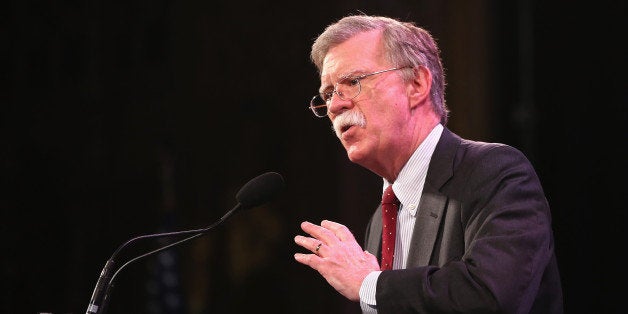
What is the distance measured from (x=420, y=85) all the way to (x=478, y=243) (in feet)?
2.41

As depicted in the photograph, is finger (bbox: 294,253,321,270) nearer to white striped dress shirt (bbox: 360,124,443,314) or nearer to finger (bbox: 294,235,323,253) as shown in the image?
finger (bbox: 294,235,323,253)

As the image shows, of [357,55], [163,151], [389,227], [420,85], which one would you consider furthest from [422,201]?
[163,151]

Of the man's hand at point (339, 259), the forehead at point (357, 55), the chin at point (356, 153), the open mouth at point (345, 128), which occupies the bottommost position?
the man's hand at point (339, 259)

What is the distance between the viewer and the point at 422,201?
6.98 feet

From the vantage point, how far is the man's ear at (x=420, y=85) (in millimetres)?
2371

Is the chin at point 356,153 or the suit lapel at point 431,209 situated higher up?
the chin at point 356,153

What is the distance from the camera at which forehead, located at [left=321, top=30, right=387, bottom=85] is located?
235 cm

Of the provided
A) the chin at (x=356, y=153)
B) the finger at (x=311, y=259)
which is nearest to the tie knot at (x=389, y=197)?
the chin at (x=356, y=153)

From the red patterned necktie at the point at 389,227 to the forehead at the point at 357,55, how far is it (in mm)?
407

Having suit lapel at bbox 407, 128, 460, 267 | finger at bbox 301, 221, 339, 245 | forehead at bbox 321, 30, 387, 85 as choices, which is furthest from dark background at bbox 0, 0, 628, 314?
finger at bbox 301, 221, 339, 245

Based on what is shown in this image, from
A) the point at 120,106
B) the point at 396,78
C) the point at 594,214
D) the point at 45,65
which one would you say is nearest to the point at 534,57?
the point at 594,214

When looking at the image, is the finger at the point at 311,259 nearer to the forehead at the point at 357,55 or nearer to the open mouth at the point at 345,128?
the open mouth at the point at 345,128

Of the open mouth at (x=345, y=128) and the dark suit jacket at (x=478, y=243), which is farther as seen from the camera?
the open mouth at (x=345, y=128)

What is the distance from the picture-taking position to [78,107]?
634 cm
